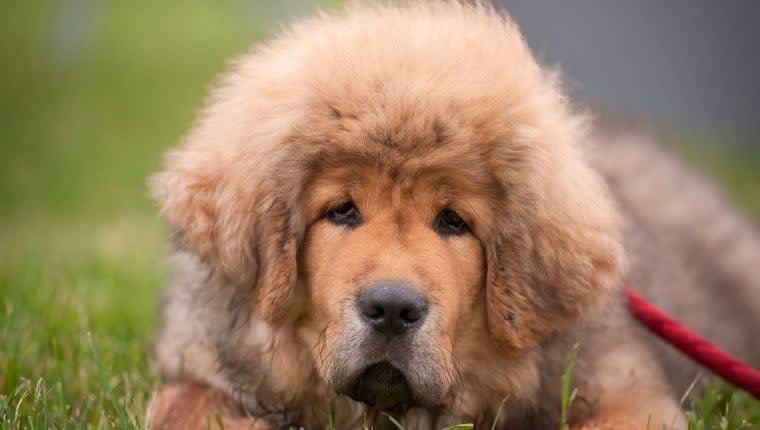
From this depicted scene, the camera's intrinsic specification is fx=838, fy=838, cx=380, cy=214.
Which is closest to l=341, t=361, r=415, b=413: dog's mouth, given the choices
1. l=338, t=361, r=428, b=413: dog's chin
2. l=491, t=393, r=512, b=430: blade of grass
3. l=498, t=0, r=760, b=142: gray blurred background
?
l=338, t=361, r=428, b=413: dog's chin

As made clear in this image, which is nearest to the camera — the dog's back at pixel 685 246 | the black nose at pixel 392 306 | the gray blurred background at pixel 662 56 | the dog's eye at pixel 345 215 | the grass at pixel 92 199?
the black nose at pixel 392 306

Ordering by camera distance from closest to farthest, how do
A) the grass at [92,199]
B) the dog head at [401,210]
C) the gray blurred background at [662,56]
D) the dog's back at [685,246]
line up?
the dog head at [401,210], the grass at [92,199], the dog's back at [685,246], the gray blurred background at [662,56]

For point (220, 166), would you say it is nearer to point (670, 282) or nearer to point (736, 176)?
point (670, 282)

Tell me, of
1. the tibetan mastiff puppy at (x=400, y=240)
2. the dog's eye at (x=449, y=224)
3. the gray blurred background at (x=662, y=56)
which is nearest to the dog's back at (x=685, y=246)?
the tibetan mastiff puppy at (x=400, y=240)

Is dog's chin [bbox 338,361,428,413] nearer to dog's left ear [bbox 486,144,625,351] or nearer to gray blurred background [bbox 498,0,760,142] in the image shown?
dog's left ear [bbox 486,144,625,351]

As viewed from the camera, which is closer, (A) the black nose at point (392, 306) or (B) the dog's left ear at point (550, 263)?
(A) the black nose at point (392, 306)

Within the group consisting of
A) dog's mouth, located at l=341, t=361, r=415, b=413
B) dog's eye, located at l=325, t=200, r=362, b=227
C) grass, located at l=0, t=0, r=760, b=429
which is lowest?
grass, located at l=0, t=0, r=760, b=429

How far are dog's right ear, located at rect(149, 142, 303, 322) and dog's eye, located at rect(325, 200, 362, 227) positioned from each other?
0.39 feet

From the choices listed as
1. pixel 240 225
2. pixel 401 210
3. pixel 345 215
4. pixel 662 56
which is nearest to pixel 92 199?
pixel 240 225

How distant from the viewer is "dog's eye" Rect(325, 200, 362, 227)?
9.16 feet

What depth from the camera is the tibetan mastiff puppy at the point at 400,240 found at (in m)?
2.71

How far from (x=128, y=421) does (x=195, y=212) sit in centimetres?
79

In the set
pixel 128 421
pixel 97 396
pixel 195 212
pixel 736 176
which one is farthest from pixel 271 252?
pixel 736 176

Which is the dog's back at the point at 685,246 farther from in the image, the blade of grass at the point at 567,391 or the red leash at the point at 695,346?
the blade of grass at the point at 567,391
